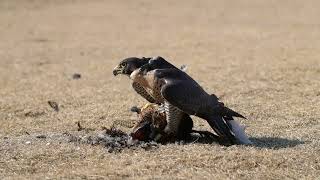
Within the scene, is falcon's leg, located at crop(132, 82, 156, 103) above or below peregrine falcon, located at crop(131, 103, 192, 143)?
above

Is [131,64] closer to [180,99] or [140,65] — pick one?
[140,65]

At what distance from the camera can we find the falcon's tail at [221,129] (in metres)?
5.36

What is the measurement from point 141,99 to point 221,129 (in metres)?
3.01

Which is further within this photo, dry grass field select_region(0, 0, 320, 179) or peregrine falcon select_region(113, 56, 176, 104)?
peregrine falcon select_region(113, 56, 176, 104)

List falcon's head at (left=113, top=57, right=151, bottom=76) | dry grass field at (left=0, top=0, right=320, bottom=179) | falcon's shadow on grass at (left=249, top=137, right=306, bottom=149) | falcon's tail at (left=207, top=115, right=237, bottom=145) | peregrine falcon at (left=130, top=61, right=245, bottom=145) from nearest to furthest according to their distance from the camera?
dry grass field at (left=0, top=0, right=320, bottom=179) < peregrine falcon at (left=130, top=61, right=245, bottom=145) < falcon's tail at (left=207, top=115, right=237, bottom=145) < falcon's shadow on grass at (left=249, top=137, right=306, bottom=149) < falcon's head at (left=113, top=57, right=151, bottom=76)

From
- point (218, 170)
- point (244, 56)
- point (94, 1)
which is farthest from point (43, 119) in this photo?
point (94, 1)

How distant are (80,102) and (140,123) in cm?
262

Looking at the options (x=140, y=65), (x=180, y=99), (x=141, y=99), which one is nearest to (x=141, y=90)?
(x=140, y=65)

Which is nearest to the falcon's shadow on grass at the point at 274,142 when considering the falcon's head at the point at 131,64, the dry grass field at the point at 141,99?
the dry grass field at the point at 141,99

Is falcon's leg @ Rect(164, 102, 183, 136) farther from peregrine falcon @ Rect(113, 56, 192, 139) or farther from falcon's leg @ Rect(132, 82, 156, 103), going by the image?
falcon's leg @ Rect(132, 82, 156, 103)

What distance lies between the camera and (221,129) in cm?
536

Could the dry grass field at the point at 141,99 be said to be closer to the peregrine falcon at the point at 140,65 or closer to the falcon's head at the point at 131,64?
the peregrine falcon at the point at 140,65

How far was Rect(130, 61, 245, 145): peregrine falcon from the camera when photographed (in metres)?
5.25

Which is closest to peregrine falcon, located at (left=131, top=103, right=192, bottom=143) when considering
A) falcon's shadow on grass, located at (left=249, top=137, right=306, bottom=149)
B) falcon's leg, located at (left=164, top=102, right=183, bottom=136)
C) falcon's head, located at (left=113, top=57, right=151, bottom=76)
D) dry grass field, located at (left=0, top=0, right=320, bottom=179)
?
falcon's leg, located at (left=164, top=102, right=183, bottom=136)
